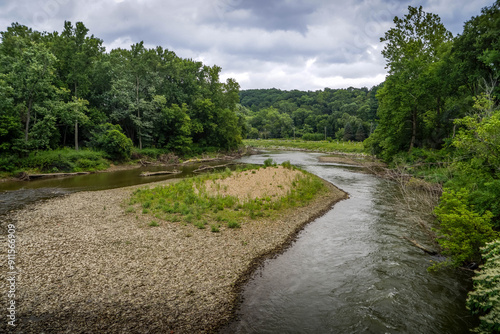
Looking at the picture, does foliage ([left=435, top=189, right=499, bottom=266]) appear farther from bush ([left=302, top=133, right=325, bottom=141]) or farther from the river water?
bush ([left=302, top=133, right=325, bottom=141])

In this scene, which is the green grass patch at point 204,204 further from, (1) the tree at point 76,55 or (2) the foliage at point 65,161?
(1) the tree at point 76,55

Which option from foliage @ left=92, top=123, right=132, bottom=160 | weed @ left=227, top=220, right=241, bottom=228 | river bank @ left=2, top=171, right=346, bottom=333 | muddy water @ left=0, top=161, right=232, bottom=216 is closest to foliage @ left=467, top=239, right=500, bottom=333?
river bank @ left=2, top=171, right=346, bottom=333

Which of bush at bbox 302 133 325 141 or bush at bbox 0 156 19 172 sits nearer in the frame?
bush at bbox 0 156 19 172

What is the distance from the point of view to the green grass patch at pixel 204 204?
14677 mm

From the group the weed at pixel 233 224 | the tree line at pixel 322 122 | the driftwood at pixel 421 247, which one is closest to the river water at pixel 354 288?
the driftwood at pixel 421 247

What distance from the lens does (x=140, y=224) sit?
13.5 metres

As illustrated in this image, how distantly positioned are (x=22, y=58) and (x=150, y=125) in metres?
19.4

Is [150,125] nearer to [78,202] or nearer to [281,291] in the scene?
[78,202]

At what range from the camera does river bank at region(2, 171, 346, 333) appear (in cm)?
680

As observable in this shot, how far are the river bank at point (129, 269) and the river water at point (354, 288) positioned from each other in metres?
0.95

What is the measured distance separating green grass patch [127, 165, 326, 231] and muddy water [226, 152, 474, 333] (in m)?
3.71

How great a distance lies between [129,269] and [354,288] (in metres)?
8.14

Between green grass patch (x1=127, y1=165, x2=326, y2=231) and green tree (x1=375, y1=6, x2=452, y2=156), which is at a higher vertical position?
green tree (x1=375, y1=6, x2=452, y2=156)

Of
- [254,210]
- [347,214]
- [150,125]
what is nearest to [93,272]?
[254,210]
